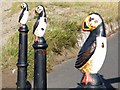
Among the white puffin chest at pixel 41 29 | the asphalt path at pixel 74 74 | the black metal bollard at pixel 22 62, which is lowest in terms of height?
the asphalt path at pixel 74 74

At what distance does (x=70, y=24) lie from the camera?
8148mm

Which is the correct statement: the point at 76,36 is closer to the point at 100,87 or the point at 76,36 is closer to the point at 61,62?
the point at 61,62

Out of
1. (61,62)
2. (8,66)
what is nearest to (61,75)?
(61,62)

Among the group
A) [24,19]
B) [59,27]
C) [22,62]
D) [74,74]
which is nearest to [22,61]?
[22,62]

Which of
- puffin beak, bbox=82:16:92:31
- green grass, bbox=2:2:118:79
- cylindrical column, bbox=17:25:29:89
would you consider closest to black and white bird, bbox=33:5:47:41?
cylindrical column, bbox=17:25:29:89

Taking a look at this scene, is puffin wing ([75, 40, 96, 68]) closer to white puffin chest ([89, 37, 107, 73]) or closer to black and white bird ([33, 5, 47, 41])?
white puffin chest ([89, 37, 107, 73])

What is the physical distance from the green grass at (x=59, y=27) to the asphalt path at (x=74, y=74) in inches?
10.1

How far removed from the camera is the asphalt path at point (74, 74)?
5.72 m

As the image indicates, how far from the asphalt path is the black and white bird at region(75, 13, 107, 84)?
2.34 m

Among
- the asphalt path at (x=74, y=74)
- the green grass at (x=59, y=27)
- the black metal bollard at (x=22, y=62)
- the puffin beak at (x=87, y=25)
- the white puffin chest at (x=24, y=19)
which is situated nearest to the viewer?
the puffin beak at (x=87, y=25)

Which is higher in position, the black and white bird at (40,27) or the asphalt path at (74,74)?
the black and white bird at (40,27)

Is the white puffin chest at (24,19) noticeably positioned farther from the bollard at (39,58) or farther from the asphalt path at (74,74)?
the asphalt path at (74,74)

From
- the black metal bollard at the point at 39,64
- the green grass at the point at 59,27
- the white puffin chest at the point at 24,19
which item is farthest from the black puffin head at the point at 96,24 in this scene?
the green grass at the point at 59,27

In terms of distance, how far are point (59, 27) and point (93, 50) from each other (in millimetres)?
5086
